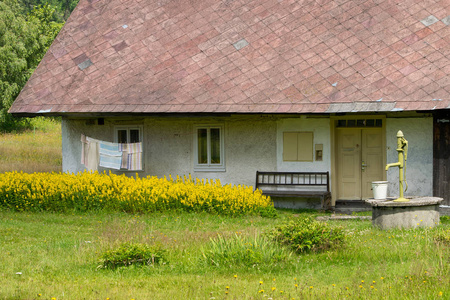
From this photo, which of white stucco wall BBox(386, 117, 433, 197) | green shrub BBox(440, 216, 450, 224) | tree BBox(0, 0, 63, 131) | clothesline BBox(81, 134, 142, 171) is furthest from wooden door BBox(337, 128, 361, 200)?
tree BBox(0, 0, 63, 131)

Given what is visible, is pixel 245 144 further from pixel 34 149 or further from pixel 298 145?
pixel 34 149

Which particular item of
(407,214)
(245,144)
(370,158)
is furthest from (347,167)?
(407,214)

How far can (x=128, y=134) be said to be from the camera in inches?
697

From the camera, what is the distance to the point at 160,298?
7.00 meters

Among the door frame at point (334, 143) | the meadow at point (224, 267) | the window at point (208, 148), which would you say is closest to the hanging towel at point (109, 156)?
the window at point (208, 148)

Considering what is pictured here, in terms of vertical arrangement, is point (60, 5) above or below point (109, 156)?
above

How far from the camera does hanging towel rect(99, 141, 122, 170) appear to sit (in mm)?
17125

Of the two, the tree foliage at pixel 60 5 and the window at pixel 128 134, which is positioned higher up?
the tree foliage at pixel 60 5

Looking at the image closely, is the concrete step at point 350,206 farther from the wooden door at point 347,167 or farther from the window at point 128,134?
the window at point 128,134

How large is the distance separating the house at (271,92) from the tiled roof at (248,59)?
4cm

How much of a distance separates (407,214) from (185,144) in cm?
757

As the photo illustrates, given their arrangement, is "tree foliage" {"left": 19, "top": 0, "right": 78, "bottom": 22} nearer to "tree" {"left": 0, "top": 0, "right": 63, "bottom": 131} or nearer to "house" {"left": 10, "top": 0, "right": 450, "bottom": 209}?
"tree" {"left": 0, "top": 0, "right": 63, "bottom": 131}

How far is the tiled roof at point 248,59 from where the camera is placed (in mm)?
15477

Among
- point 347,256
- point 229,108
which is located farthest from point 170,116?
point 347,256
